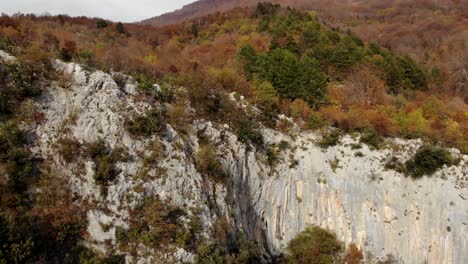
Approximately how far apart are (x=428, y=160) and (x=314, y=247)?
34.8 ft

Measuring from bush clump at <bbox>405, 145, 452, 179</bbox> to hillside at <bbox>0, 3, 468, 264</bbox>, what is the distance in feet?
0.33

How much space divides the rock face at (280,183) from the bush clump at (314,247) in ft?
2.18

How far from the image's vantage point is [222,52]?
41.0 metres

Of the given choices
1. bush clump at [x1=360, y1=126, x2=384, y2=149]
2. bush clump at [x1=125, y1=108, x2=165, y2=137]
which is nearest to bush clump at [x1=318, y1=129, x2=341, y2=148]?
bush clump at [x1=360, y1=126, x2=384, y2=149]

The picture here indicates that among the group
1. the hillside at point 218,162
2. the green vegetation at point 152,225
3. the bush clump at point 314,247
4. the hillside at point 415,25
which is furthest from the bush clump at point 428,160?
the hillside at point 415,25

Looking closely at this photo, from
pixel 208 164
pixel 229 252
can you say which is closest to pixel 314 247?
pixel 229 252

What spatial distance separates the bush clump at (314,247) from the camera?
72.7 feet

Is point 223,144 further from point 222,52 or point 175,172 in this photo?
point 222,52

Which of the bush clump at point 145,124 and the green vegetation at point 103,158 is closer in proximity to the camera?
the green vegetation at point 103,158

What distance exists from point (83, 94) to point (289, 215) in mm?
16505

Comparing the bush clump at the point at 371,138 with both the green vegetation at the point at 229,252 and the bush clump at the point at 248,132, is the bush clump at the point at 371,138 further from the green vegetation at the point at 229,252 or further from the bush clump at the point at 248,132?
the green vegetation at the point at 229,252

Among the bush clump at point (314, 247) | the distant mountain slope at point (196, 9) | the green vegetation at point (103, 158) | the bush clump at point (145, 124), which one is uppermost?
the distant mountain slope at point (196, 9)

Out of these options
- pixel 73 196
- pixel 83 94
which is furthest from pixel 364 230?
pixel 83 94

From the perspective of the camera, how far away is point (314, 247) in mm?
22688
